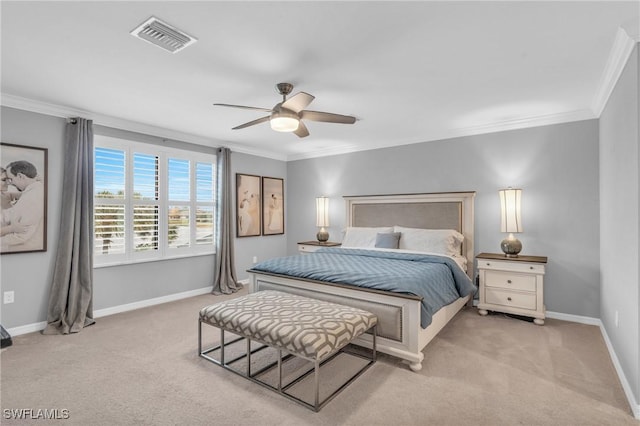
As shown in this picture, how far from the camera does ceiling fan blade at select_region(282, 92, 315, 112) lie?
8.64 feet

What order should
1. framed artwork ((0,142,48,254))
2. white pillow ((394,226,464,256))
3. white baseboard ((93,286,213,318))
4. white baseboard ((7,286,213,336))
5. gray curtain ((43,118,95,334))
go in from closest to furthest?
framed artwork ((0,142,48,254))
white baseboard ((7,286,213,336))
gray curtain ((43,118,95,334))
white baseboard ((93,286,213,318))
white pillow ((394,226,464,256))

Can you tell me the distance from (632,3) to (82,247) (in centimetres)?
512

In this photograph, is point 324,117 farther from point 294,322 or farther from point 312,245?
point 312,245

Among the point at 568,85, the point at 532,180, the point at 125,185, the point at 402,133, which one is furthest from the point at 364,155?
the point at 125,185

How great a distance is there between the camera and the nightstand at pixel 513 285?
369 centimetres

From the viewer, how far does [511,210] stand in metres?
3.95

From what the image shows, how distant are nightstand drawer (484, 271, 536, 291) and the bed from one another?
0.88 ft

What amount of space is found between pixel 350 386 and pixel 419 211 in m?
3.07

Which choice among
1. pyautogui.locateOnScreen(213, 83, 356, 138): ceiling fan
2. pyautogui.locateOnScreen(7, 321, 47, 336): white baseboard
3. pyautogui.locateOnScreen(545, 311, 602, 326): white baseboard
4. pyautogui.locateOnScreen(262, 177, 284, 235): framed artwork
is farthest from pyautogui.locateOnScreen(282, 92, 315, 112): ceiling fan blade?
pyautogui.locateOnScreen(545, 311, 602, 326): white baseboard

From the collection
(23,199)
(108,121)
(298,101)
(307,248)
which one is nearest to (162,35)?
(298,101)

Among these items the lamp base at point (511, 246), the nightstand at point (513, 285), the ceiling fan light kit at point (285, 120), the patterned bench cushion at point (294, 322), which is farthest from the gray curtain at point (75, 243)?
the lamp base at point (511, 246)

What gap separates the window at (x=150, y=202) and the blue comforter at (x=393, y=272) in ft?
5.89

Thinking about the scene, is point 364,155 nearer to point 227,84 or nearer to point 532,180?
point 532,180

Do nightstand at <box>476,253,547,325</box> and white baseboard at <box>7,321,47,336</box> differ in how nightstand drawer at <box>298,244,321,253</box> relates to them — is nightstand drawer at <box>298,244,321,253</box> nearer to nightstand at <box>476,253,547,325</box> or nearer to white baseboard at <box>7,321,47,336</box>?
nightstand at <box>476,253,547,325</box>
